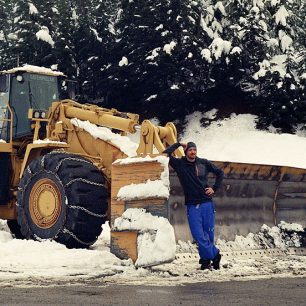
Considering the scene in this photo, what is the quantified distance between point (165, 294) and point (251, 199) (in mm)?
4434

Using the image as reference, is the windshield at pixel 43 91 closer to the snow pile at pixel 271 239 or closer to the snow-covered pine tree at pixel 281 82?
the snow pile at pixel 271 239

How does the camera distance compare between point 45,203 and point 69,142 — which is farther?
point 69,142

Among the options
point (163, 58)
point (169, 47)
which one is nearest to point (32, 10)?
point (163, 58)

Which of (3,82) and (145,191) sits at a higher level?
(3,82)

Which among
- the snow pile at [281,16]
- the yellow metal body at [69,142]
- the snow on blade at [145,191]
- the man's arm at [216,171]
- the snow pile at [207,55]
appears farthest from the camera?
the snow pile at [281,16]

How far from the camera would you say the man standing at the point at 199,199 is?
8.17 meters

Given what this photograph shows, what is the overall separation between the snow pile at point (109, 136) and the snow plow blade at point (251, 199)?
0.93m

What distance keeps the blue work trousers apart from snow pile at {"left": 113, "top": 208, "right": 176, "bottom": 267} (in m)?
0.35

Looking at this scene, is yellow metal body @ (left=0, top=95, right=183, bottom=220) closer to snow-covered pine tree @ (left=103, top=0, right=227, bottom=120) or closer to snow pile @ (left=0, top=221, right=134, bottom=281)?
snow pile @ (left=0, top=221, right=134, bottom=281)

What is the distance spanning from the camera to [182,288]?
680 centimetres

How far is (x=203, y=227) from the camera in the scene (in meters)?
8.46

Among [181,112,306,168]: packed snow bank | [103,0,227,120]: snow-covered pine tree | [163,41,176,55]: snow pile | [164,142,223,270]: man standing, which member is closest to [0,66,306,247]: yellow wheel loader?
[164,142,223,270]: man standing

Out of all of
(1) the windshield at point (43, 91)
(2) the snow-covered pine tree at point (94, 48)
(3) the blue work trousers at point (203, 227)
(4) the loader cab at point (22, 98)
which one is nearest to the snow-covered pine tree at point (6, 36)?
(2) the snow-covered pine tree at point (94, 48)

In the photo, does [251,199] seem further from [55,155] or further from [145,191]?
[55,155]
